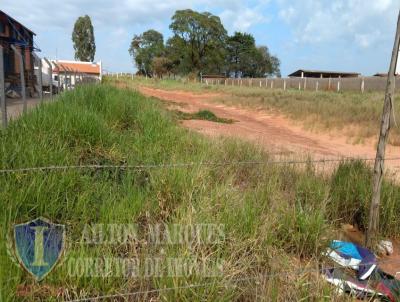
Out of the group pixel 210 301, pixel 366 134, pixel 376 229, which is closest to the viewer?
pixel 210 301

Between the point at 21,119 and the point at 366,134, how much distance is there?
11057 mm

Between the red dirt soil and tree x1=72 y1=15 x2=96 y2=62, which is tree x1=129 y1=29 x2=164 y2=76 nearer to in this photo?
tree x1=72 y1=15 x2=96 y2=62

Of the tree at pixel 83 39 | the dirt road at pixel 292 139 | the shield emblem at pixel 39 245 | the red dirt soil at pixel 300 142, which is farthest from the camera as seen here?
the tree at pixel 83 39

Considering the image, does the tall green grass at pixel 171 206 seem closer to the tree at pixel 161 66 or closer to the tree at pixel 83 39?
the tree at pixel 161 66

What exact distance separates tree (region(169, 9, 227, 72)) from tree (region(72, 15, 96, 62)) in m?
16.9

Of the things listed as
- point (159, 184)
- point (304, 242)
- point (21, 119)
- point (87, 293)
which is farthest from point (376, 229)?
point (21, 119)

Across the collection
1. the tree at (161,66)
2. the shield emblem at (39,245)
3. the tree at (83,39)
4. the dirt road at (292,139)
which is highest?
the tree at (83,39)

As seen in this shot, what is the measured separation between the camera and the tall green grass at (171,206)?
2.68 metres

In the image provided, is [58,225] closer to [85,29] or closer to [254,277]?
[254,277]

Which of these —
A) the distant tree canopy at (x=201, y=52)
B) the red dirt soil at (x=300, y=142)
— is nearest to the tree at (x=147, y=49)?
the distant tree canopy at (x=201, y=52)

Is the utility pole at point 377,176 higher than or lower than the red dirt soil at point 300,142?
higher

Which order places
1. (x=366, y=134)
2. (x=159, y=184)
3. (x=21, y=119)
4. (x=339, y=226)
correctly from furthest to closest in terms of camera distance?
(x=366, y=134) → (x=21, y=119) → (x=339, y=226) → (x=159, y=184)

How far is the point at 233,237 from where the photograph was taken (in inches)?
126

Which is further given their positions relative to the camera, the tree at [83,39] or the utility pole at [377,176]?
the tree at [83,39]
